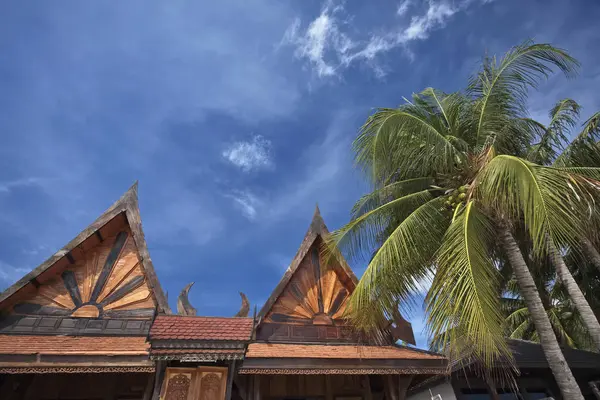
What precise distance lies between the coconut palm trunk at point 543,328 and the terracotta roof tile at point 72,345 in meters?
6.91

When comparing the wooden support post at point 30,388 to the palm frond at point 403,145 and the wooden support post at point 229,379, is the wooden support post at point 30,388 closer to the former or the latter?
the wooden support post at point 229,379

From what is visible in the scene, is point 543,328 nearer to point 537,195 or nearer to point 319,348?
point 537,195

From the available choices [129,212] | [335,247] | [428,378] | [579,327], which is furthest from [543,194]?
[579,327]

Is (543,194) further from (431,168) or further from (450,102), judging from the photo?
(450,102)

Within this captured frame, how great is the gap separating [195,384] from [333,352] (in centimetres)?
318

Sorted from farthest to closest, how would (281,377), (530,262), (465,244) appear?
(530,262) → (281,377) → (465,244)

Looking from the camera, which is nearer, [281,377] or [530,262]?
[281,377]

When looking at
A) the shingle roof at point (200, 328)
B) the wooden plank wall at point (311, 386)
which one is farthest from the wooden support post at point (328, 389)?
the shingle roof at point (200, 328)

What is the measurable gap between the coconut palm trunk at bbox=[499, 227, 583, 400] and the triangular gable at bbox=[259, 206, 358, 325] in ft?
11.7

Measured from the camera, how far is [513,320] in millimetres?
16438

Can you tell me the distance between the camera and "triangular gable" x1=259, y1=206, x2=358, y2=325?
8.18 meters

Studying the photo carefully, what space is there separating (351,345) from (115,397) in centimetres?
503

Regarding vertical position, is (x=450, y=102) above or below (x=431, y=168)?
above

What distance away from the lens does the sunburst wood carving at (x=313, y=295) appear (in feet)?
26.9
